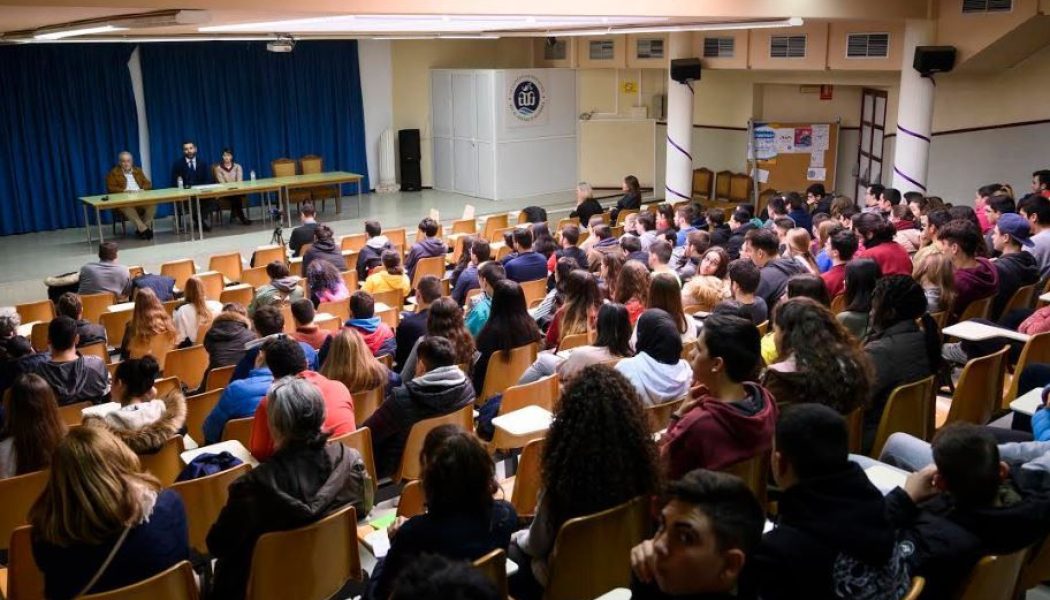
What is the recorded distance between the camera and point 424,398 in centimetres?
426

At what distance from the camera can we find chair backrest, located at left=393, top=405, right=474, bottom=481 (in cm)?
419

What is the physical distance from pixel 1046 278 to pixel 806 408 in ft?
15.9

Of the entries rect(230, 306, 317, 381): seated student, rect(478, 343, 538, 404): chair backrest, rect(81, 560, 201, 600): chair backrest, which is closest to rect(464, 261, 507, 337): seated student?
rect(478, 343, 538, 404): chair backrest

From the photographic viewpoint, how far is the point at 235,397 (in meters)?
4.46

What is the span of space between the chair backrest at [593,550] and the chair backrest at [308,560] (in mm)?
755

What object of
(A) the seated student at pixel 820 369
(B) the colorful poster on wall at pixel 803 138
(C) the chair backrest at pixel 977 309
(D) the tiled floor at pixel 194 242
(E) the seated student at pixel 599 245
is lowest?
(D) the tiled floor at pixel 194 242

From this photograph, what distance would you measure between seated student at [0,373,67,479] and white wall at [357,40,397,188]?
12316 millimetres

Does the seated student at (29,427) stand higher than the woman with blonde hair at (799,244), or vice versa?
the woman with blonde hair at (799,244)

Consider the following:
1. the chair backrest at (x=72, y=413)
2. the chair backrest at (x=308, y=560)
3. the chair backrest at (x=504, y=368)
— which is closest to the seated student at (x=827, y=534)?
the chair backrest at (x=308, y=560)

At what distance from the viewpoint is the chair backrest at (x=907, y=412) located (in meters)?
4.04

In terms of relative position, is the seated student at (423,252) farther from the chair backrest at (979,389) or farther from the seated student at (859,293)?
the chair backrest at (979,389)

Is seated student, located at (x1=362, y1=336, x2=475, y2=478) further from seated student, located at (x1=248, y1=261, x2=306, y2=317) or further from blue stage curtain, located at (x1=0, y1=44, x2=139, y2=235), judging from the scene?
blue stage curtain, located at (x1=0, y1=44, x2=139, y2=235)

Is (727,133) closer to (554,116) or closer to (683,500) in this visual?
(554,116)

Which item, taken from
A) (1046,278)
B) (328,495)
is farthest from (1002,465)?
(1046,278)
